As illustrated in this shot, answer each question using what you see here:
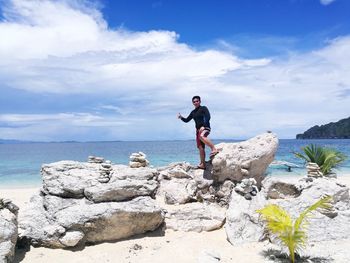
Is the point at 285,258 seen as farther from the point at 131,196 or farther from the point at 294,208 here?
the point at 131,196

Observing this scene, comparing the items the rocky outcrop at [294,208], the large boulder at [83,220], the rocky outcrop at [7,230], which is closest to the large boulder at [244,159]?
the rocky outcrop at [294,208]

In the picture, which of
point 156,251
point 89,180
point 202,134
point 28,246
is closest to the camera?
point 156,251

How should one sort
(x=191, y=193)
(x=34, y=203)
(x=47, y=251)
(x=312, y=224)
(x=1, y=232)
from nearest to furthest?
1. (x=1, y=232)
2. (x=47, y=251)
3. (x=312, y=224)
4. (x=34, y=203)
5. (x=191, y=193)

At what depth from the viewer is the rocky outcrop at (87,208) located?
985 centimetres

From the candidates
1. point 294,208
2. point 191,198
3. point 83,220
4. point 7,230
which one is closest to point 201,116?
point 191,198

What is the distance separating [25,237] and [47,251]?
0.82 metres

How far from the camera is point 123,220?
10.3 metres

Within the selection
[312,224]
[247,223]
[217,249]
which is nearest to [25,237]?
[217,249]

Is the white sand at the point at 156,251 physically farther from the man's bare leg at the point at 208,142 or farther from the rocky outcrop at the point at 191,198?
the man's bare leg at the point at 208,142

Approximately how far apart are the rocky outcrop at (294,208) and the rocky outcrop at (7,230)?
18.6ft

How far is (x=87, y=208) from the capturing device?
10234 millimetres

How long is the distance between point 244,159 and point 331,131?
153 metres

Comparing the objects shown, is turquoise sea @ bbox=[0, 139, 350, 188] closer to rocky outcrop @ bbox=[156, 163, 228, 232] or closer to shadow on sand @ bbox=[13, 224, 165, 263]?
rocky outcrop @ bbox=[156, 163, 228, 232]

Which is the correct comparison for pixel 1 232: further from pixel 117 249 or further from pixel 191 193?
pixel 191 193
